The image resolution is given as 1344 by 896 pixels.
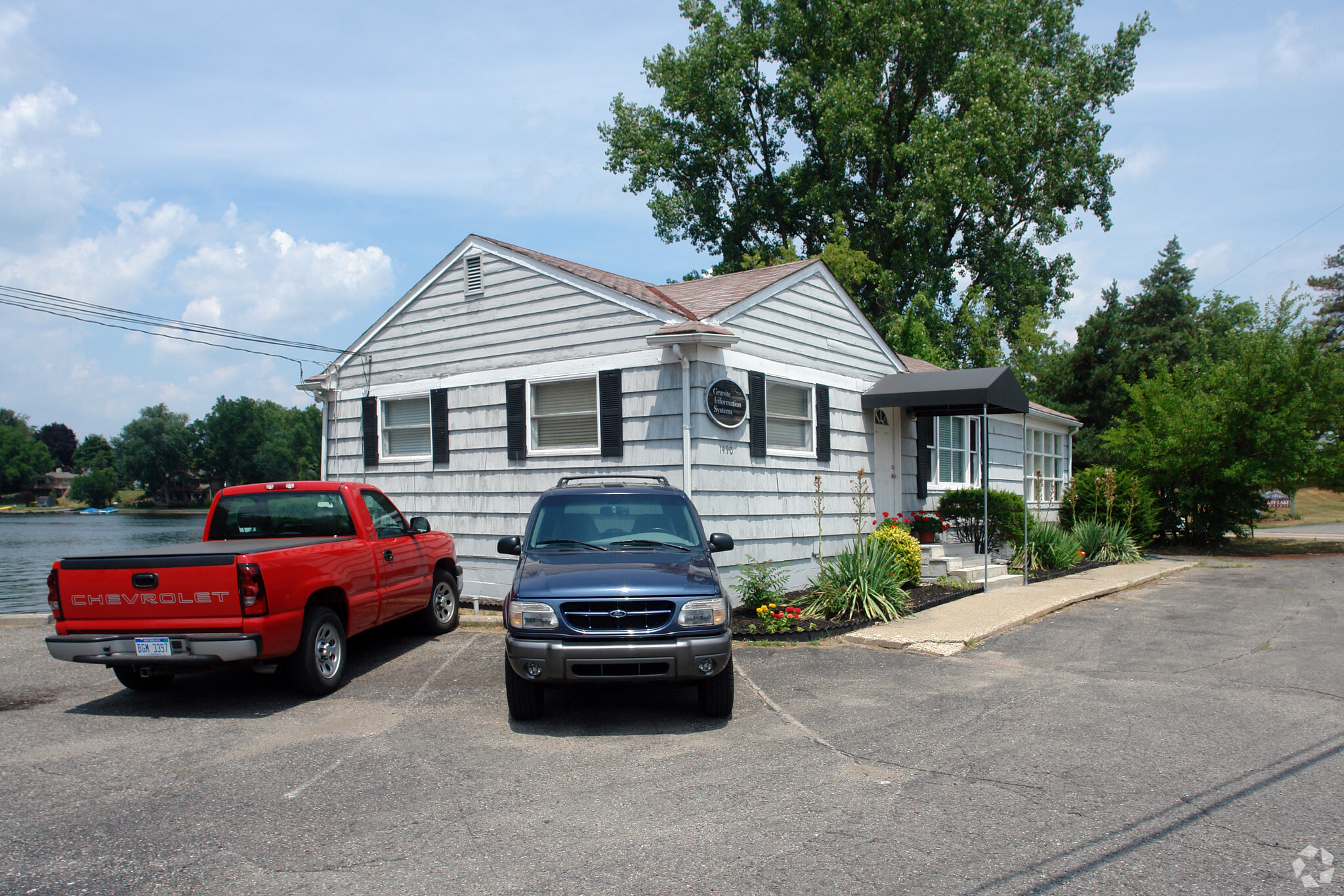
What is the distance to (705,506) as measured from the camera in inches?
388

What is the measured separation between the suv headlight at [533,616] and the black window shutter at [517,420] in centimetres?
554

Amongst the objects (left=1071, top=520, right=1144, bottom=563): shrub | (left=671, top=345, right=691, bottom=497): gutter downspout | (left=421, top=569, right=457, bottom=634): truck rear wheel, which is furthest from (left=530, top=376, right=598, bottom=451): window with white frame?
(left=1071, top=520, right=1144, bottom=563): shrub

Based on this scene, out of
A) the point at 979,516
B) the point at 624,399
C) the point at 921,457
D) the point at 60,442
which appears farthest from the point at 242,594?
the point at 60,442

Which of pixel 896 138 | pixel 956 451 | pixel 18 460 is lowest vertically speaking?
pixel 956 451

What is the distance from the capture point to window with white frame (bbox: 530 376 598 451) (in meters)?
10.8

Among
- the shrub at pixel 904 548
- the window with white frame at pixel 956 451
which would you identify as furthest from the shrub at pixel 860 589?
the window with white frame at pixel 956 451

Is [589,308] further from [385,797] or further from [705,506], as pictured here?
[385,797]

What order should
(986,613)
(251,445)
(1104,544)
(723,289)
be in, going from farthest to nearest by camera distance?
(251,445) → (1104,544) → (723,289) → (986,613)

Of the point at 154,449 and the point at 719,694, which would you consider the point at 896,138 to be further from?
the point at 154,449

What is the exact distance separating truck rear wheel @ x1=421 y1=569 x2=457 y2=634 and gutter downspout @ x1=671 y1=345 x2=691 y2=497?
2925 millimetres

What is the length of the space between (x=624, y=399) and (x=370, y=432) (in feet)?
15.8

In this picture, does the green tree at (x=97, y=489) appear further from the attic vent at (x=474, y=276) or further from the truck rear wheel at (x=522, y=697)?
the truck rear wheel at (x=522, y=697)

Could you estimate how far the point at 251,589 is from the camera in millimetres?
6055

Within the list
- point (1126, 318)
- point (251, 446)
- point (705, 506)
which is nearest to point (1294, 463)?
point (705, 506)
